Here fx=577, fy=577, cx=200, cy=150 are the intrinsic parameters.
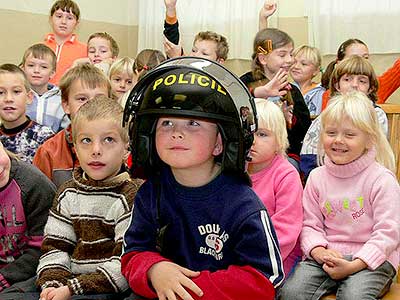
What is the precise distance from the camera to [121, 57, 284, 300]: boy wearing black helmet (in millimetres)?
1518

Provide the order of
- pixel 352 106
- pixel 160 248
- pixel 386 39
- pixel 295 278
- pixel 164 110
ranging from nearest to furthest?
pixel 164 110, pixel 160 248, pixel 295 278, pixel 352 106, pixel 386 39

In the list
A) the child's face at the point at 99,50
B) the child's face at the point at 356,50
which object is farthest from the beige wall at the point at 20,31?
the child's face at the point at 356,50

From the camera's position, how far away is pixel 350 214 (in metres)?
2.32

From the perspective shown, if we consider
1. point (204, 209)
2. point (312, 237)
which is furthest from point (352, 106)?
point (204, 209)

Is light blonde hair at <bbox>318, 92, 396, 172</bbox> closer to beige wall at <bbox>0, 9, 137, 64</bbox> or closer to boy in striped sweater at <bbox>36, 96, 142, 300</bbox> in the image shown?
boy in striped sweater at <bbox>36, 96, 142, 300</bbox>

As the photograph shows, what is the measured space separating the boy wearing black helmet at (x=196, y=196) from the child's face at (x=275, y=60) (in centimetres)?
211

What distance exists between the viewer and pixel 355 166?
238 cm

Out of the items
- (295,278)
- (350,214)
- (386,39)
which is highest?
(386,39)

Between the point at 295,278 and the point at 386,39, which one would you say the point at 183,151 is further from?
the point at 386,39

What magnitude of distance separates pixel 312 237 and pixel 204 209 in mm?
893

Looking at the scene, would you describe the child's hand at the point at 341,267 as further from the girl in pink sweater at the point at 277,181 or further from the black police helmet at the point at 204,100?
the black police helmet at the point at 204,100

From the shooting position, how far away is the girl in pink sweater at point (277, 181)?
2.38 meters

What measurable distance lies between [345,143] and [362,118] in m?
0.13

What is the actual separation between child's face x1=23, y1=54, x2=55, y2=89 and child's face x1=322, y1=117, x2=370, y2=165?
2.24 metres
